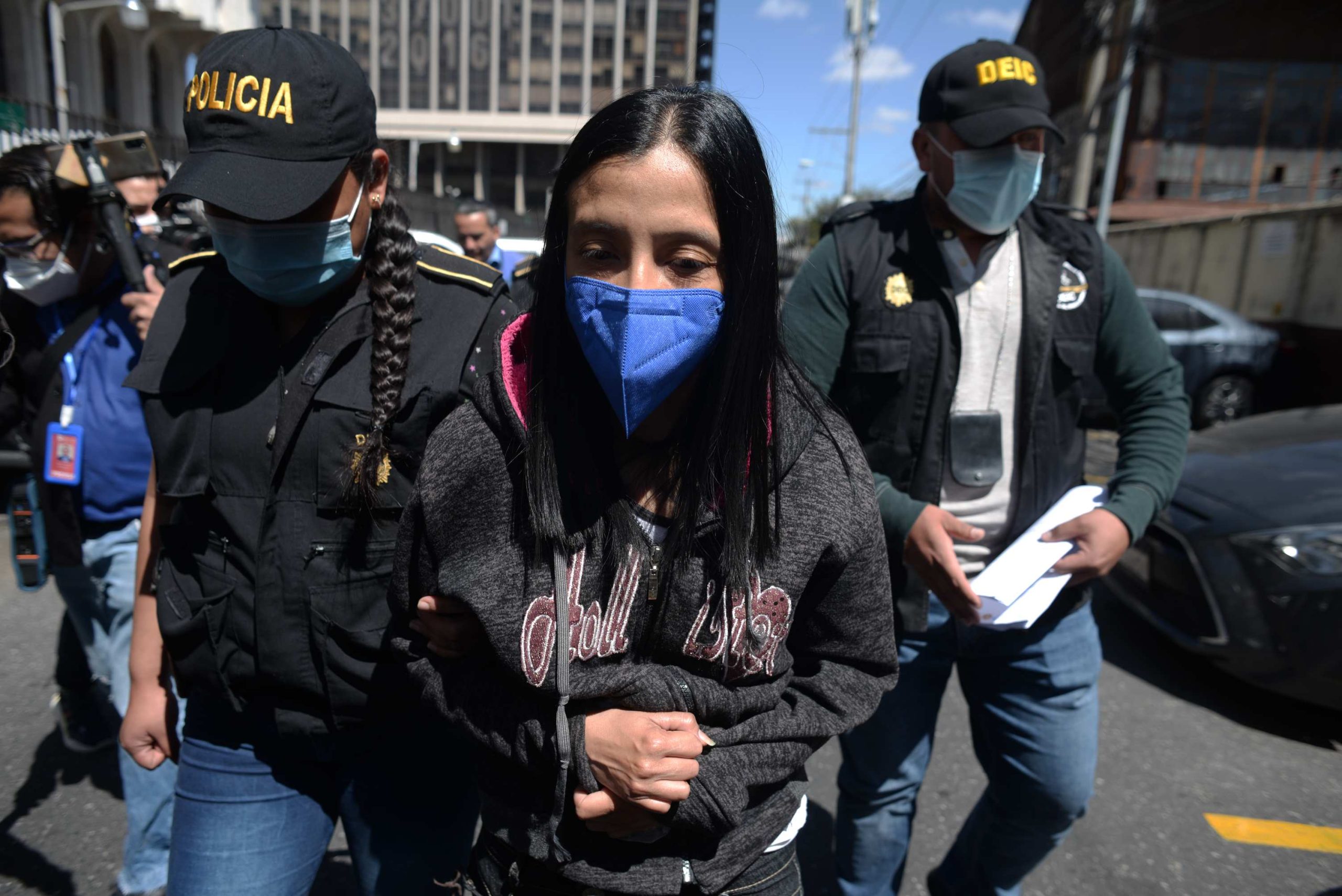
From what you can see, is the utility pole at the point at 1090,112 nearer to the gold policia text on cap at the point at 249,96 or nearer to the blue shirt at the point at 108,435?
the blue shirt at the point at 108,435

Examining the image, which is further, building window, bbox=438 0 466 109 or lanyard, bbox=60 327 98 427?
building window, bbox=438 0 466 109

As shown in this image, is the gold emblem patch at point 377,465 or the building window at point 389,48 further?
the building window at point 389,48

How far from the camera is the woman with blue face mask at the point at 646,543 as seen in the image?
1234 millimetres

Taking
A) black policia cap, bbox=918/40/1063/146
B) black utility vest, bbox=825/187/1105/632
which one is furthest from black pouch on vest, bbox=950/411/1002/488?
black policia cap, bbox=918/40/1063/146

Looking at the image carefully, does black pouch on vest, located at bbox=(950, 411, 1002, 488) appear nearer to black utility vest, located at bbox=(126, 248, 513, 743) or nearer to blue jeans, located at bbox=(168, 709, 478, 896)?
black utility vest, located at bbox=(126, 248, 513, 743)

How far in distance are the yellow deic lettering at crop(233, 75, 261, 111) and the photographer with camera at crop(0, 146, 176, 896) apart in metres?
1.27

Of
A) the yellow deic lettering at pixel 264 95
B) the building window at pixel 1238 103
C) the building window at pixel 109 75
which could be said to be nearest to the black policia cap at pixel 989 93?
the yellow deic lettering at pixel 264 95

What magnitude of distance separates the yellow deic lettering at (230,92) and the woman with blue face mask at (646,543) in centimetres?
62

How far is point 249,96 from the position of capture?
151 centimetres

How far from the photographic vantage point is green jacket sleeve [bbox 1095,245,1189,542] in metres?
2.12

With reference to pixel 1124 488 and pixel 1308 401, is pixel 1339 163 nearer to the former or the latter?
pixel 1308 401

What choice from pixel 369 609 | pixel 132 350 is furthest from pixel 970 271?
pixel 132 350

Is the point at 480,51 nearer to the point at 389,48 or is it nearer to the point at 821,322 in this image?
the point at 389,48

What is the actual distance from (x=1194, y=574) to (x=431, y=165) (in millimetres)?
70240
